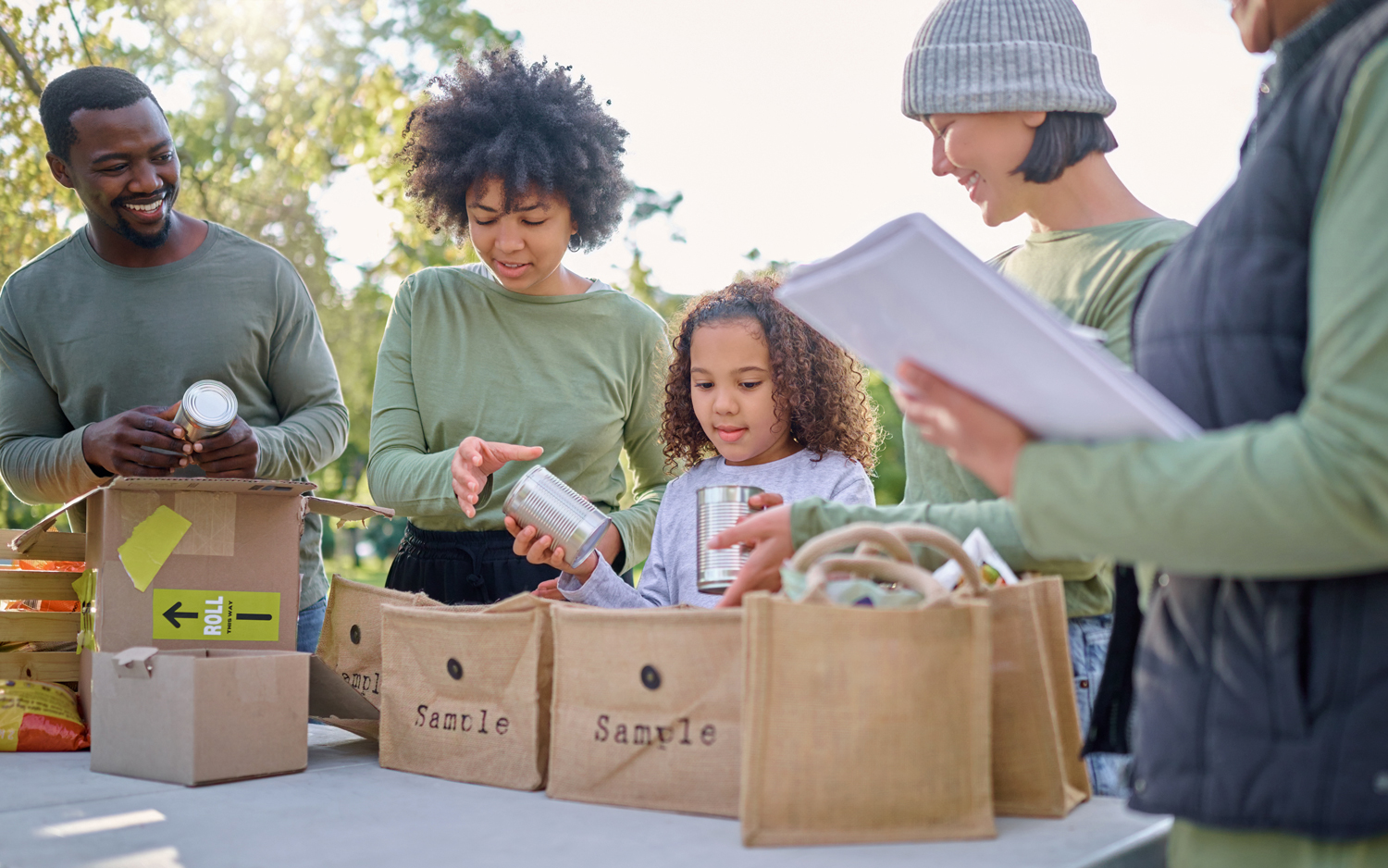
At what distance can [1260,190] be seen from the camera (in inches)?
39.5

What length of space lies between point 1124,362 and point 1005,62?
0.56 metres

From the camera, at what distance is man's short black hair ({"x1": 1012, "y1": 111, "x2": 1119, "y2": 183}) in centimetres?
190

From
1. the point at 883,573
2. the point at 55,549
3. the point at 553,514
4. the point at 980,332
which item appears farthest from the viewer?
the point at 55,549

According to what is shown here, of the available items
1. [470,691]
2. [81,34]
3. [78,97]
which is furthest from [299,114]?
[470,691]

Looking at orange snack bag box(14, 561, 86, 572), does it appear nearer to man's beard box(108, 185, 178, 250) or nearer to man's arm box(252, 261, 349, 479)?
man's arm box(252, 261, 349, 479)

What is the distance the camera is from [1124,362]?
1.65 m

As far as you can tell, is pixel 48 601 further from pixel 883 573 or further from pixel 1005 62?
pixel 1005 62

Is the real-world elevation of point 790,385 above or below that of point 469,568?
above

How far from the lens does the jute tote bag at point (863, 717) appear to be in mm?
1351

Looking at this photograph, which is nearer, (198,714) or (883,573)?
(883,573)

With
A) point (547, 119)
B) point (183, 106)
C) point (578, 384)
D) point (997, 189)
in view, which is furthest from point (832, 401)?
point (183, 106)

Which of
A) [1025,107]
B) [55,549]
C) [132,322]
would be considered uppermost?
[1025,107]

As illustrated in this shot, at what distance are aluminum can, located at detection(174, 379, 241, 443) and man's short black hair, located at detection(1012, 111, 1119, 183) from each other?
1523 mm

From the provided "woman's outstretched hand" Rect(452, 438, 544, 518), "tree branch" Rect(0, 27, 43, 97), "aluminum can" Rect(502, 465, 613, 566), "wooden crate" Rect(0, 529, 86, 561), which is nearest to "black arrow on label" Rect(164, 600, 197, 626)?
"wooden crate" Rect(0, 529, 86, 561)
